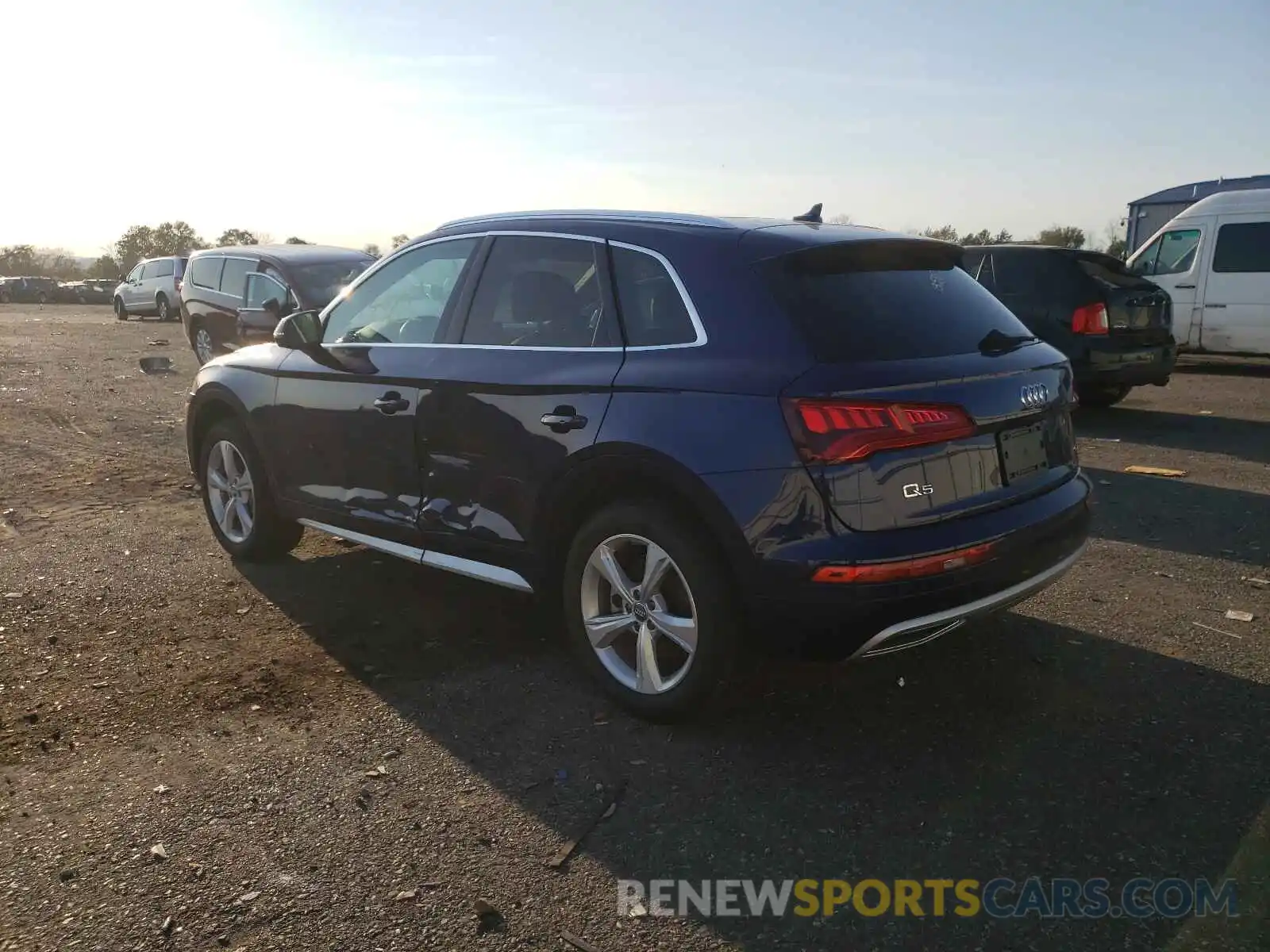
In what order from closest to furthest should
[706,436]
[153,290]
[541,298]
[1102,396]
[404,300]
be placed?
[706,436] → [541,298] → [404,300] → [1102,396] → [153,290]

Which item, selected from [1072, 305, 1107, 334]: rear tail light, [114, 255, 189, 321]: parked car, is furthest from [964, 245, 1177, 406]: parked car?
[114, 255, 189, 321]: parked car

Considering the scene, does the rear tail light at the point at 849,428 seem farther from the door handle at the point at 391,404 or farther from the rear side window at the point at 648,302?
the door handle at the point at 391,404

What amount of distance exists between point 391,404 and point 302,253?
964 cm

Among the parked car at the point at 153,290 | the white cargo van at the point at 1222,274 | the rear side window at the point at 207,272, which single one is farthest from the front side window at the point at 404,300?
the parked car at the point at 153,290

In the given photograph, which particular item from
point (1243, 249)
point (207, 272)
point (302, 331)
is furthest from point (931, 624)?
point (207, 272)

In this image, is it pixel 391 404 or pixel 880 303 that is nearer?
pixel 880 303

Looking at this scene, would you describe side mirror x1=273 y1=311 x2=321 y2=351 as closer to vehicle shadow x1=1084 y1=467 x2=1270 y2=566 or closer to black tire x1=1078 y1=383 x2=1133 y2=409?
vehicle shadow x1=1084 y1=467 x2=1270 y2=566

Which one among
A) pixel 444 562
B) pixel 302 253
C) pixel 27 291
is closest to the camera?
pixel 444 562

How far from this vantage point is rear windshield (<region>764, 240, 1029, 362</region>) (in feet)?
11.7

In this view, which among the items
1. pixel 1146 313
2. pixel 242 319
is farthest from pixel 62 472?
pixel 1146 313

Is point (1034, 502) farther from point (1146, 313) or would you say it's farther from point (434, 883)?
point (1146, 313)

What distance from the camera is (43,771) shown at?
363 cm

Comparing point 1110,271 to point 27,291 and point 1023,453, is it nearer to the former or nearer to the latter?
point 1023,453

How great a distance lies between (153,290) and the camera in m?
30.5
